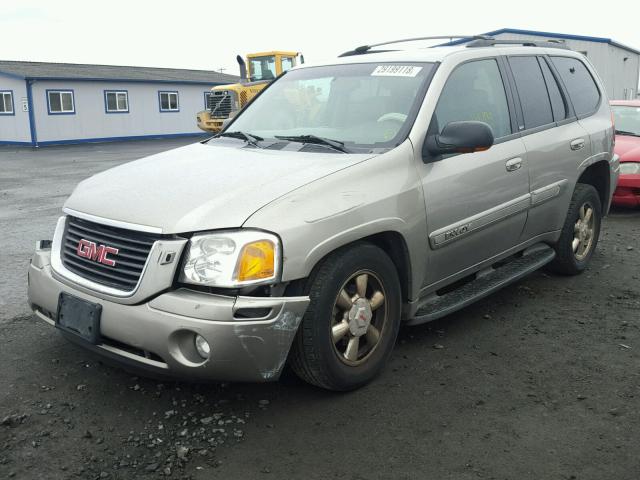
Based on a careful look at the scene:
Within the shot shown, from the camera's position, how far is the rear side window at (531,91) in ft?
16.0

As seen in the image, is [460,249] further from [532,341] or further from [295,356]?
[295,356]

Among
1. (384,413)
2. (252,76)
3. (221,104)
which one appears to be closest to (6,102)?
(221,104)

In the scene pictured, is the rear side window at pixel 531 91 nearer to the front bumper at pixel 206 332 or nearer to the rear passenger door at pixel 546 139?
the rear passenger door at pixel 546 139

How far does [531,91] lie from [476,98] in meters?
0.78

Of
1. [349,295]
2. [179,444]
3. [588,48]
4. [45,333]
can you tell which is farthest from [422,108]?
[588,48]

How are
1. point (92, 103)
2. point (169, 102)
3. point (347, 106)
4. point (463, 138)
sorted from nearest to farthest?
point (463, 138)
point (347, 106)
point (92, 103)
point (169, 102)

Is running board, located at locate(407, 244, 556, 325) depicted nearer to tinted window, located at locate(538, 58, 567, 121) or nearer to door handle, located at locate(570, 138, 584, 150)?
door handle, located at locate(570, 138, 584, 150)

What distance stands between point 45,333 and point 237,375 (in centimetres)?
204

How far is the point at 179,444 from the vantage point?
10.2ft

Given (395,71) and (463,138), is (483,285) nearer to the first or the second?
(463,138)

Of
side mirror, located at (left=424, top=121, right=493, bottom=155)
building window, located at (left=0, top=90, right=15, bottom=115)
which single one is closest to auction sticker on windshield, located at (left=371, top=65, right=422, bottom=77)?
side mirror, located at (left=424, top=121, right=493, bottom=155)

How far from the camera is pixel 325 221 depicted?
10.7ft

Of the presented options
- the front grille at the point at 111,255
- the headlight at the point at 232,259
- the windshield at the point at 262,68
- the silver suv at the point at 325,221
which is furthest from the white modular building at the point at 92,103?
the headlight at the point at 232,259

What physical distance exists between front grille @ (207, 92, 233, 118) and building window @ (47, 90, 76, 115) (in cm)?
920
